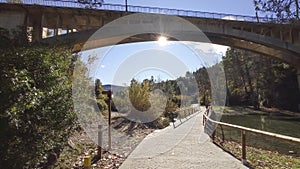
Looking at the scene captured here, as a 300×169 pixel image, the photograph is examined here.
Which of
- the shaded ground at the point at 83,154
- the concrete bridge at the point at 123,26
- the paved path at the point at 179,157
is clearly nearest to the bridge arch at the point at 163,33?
the concrete bridge at the point at 123,26

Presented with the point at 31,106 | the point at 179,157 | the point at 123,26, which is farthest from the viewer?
the point at 123,26

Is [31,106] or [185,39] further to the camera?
[185,39]

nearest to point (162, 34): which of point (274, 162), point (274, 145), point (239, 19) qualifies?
point (239, 19)

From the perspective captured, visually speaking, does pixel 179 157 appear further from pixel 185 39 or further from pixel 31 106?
pixel 185 39

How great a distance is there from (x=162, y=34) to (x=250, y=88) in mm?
25334

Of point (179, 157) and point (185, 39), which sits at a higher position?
point (185, 39)

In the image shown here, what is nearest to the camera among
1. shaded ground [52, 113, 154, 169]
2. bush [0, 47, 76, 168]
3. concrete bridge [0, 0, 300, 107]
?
bush [0, 47, 76, 168]

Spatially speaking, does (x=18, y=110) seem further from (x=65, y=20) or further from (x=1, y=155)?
(x=65, y=20)

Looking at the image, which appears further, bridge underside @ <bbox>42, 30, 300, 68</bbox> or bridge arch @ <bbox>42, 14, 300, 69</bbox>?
bridge arch @ <bbox>42, 14, 300, 69</bbox>

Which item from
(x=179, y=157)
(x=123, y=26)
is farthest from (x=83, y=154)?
(x=123, y=26)

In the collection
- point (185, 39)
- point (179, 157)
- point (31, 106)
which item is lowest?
point (179, 157)

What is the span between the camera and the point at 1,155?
3115mm

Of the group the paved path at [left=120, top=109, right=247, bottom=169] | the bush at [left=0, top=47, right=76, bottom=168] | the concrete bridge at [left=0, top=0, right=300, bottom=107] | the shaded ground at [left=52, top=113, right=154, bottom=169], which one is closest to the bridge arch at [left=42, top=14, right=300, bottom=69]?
the concrete bridge at [left=0, top=0, right=300, bottom=107]

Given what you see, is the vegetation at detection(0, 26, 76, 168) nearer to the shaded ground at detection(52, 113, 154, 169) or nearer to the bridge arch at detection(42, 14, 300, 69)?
the shaded ground at detection(52, 113, 154, 169)
